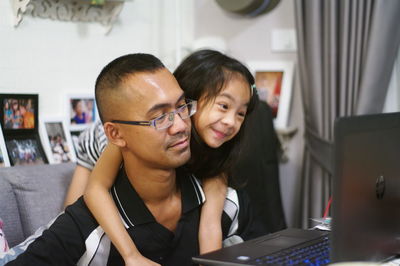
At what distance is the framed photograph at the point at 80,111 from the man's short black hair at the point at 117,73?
44.8 inches

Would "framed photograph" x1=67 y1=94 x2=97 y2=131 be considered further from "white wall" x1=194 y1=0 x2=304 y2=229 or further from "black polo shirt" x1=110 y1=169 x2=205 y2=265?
"black polo shirt" x1=110 y1=169 x2=205 y2=265

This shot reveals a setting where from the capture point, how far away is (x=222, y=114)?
1638mm

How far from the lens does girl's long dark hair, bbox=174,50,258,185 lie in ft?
5.40

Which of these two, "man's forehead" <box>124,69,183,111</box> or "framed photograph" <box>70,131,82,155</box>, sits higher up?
"man's forehead" <box>124,69,183,111</box>

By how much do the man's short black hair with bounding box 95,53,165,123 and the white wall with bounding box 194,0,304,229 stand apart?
168cm

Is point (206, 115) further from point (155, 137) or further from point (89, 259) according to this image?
point (89, 259)

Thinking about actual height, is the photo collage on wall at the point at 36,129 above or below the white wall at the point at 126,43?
below

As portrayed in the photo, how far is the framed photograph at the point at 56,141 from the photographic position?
7.91 feet

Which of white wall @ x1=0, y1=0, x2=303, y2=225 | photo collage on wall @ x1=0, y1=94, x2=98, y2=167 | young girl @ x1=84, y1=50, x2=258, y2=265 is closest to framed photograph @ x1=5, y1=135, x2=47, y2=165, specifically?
photo collage on wall @ x1=0, y1=94, x2=98, y2=167

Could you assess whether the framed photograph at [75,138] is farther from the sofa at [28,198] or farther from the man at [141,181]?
the man at [141,181]

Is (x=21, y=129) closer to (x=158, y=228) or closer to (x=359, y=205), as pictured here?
(x=158, y=228)

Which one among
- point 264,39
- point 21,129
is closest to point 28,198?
point 21,129

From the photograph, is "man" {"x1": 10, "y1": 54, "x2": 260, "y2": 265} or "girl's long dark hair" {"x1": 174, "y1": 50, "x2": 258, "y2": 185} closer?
A: "man" {"x1": 10, "y1": 54, "x2": 260, "y2": 265}

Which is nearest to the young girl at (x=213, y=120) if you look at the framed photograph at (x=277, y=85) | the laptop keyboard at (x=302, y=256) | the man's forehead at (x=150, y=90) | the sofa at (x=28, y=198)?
the man's forehead at (x=150, y=90)
